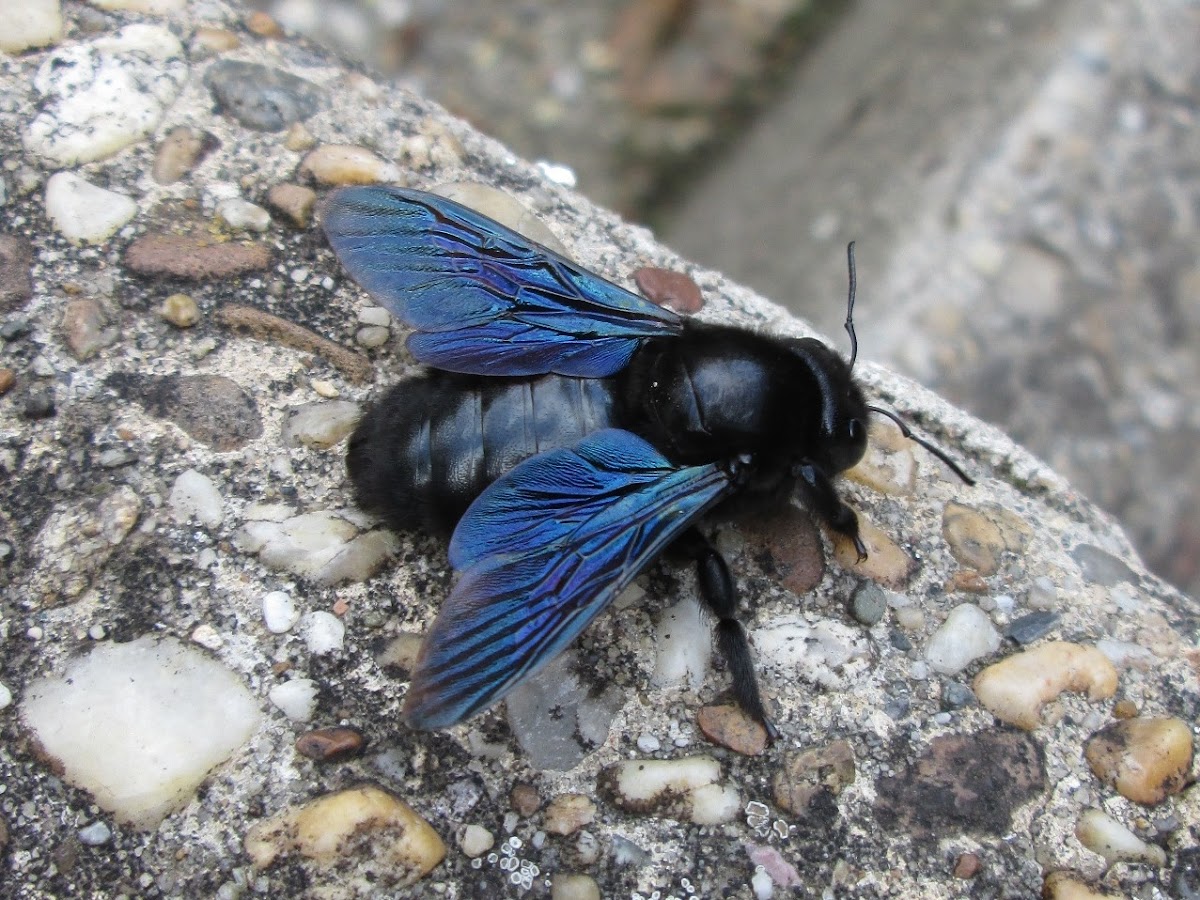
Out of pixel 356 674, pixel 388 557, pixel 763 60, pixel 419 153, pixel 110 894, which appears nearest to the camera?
pixel 110 894

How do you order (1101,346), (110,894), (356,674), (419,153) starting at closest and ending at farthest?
(110,894), (356,674), (419,153), (1101,346)

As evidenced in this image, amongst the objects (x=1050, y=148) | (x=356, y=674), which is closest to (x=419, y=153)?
(x=356, y=674)

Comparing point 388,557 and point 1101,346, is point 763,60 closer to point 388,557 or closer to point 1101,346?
point 1101,346

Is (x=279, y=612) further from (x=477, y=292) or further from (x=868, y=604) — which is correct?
(x=868, y=604)

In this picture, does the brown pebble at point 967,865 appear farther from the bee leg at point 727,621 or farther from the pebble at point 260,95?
the pebble at point 260,95

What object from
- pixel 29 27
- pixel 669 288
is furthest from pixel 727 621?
pixel 29 27

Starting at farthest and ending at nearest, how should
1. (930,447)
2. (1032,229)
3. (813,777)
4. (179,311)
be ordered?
(1032,229) → (930,447) → (179,311) → (813,777)

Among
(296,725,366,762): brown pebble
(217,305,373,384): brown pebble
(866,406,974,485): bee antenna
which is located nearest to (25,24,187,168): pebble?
(217,305,373,384): brown pebble
